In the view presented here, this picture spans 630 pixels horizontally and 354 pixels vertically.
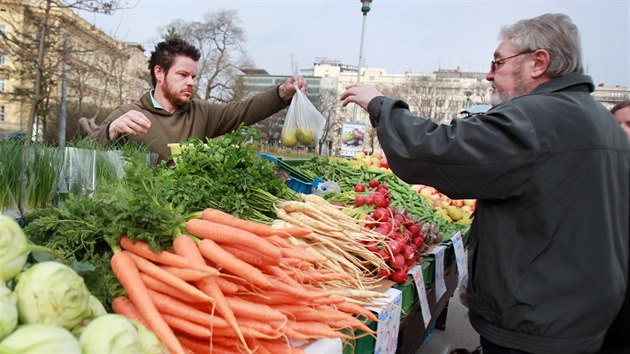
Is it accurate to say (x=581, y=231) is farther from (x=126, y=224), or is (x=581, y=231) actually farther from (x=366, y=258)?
(x=126, y=224)

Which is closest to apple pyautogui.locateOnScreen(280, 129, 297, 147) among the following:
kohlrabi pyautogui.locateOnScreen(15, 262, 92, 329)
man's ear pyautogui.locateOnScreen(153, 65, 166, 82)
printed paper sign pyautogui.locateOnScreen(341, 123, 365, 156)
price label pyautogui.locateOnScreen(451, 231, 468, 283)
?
man's ear pyautogui.locateOnScreen(153, 65, 166, 82)

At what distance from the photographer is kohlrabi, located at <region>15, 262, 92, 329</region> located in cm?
90

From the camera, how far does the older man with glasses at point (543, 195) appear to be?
158 centimetres

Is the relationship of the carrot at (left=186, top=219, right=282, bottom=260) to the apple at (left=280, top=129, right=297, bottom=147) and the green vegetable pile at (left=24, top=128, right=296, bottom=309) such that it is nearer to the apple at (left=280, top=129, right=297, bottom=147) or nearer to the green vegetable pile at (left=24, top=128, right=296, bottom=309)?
the green vegetable pile at (left=24, top=128, right=296, bottom=309)

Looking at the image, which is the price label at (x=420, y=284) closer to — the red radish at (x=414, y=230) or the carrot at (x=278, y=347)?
the red radish at (x=414, y=230)

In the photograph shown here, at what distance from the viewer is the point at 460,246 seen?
143 inches

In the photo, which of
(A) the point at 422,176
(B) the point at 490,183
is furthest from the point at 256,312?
(B) the point at 490,183

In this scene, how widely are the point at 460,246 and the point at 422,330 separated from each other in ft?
2.82

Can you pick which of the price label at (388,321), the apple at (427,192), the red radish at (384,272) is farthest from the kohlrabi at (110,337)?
the apple at (427,192)

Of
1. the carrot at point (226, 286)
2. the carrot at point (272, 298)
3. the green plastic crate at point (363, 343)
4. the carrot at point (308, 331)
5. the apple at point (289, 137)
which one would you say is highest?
the apple at point (289, 137)

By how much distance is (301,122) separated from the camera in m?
3.28

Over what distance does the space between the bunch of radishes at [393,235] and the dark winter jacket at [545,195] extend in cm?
72

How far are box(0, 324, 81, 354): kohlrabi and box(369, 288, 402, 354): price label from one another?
1.30 meters

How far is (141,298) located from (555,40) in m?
1.89
